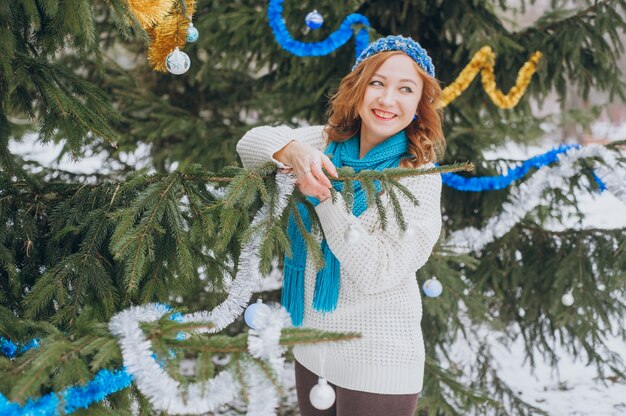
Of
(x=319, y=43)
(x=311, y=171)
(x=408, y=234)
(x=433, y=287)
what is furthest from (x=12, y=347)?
(x=319, y=43)

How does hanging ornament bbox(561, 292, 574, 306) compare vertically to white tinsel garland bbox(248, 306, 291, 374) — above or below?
below

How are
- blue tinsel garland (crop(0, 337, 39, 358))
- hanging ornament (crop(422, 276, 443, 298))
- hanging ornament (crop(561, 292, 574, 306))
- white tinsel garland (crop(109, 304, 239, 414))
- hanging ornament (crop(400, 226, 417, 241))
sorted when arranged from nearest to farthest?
1. white tinsel garland (crop(109, 304, 239, 414))
2. blue tinsel garland (crop(0, 337, 39, 358))
3. hanging ornament (crop(400, 226, 417, 241))
4. hanging ornament (crop(422, 276, 443, 298))
5. hanging ornament (crop(561, 292, 574, 306))

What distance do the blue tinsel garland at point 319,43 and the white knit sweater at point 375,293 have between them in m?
1.45

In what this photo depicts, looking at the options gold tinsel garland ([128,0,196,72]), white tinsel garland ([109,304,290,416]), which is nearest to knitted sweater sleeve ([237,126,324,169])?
gold tinsel garland ([128,0,196,72])

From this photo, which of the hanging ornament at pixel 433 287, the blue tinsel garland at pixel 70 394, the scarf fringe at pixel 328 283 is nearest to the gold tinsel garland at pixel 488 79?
the hanging ornament at pixel 433 287

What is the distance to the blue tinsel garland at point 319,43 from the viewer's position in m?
3.26

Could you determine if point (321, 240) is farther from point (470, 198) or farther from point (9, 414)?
point (470, 198)

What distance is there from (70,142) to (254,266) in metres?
0.62

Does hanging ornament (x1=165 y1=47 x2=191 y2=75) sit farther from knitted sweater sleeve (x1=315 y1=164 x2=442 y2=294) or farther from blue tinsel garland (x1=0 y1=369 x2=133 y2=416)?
blue tinsel garland (x1=0 y1=369 x2=133 y2=416)

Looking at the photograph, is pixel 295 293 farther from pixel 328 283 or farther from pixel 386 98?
pixel 386 98

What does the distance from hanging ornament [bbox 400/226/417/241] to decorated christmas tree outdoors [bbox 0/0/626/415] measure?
19cm

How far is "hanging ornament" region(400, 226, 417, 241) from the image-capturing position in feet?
5.63

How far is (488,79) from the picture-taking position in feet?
11.6

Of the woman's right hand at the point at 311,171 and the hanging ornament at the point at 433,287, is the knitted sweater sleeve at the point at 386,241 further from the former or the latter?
the hanging ornament at the point at 433,287
